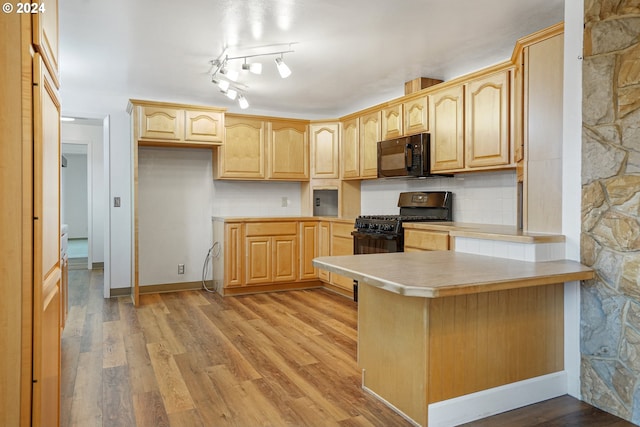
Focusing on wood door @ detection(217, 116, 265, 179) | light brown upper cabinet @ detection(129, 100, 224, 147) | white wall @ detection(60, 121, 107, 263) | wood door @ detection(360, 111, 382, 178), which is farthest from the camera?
white wall @ detection(60, 121, 107, 263)

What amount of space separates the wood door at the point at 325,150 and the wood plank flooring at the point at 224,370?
1741 millimetres

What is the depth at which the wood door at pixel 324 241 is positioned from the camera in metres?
5.19

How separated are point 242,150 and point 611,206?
3.89 metres

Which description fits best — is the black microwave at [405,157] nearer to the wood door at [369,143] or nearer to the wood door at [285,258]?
the wood door at [369,143]

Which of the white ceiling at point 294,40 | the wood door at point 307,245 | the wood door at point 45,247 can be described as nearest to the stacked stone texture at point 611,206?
the white ceiling at point 294,40

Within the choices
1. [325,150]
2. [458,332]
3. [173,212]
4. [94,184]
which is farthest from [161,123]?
[458,332]

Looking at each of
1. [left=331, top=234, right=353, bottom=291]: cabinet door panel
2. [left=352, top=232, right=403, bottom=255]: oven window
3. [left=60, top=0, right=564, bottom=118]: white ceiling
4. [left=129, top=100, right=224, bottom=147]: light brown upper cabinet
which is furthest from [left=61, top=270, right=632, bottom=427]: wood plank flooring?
[left=60, top=0, right=564, bottom=118]: white ceiling

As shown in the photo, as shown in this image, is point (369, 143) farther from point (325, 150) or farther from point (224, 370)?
point (224, 370)

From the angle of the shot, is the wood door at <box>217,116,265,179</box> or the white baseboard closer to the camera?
the white baseboard

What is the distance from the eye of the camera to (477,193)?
3.98 m

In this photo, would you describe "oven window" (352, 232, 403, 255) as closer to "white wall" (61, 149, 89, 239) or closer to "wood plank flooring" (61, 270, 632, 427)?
"wood plank flooring" (61, 270, 632, 427)

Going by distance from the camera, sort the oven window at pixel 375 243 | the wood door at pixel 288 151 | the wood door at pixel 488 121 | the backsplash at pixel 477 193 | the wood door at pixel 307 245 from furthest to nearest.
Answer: the wood door at pixel 288 151, the wood door at pixel 307 245, the oven window at pixel 375 243, the backsplash at pixel 477 193, the wood door at pixel 488 121

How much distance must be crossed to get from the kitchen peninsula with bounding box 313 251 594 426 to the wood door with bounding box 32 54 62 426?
116cm

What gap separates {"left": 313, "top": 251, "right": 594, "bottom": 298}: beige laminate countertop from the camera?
1759mm
